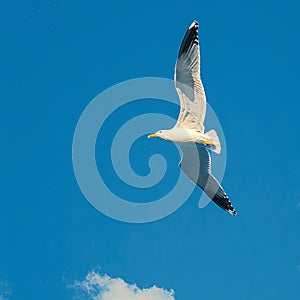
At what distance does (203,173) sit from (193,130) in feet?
4.65

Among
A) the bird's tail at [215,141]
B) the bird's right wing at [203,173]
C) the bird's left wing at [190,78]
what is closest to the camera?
the bird's left wing at [190,78]

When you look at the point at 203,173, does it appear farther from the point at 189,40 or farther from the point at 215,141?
the point at 189,40

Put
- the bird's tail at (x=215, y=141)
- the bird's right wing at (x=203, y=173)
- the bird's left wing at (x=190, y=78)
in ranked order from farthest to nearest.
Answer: the bird's right wing at (x=203, y=173) → the bird's tail at (x=215, y=141) → the bird's left wing at (x=190, y=78)

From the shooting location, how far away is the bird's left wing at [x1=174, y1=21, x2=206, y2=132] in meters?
15.3

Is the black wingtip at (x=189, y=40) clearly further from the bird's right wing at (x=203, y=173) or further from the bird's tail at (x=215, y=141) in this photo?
the bird's right wing at (x=203, y=173)

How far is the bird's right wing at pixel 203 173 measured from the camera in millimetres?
16984

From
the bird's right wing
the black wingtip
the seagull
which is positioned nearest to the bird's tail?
the seagull

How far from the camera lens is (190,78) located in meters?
15.4

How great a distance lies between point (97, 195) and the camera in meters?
21.2

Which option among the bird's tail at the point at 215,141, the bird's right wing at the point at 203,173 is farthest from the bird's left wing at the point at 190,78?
the bird's right wing at the point at 203,173

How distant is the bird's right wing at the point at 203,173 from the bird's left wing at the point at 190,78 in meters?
1.27

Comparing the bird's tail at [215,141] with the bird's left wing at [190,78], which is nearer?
the bird's left wing at [190,78]

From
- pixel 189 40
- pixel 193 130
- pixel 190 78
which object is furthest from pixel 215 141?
pixel 189 40

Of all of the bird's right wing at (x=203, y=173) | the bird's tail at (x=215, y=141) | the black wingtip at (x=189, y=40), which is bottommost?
the bird's tail at (x=215, y=141)
